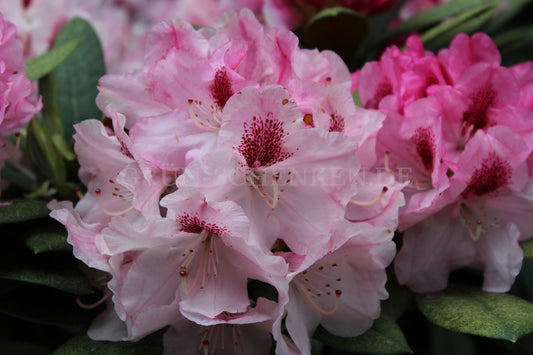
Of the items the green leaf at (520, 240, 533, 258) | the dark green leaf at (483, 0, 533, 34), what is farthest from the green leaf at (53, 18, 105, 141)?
the dark green leaf at (483, 0, 533, 34)

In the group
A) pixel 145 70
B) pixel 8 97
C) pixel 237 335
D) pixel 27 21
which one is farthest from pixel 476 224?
pixel 27 21

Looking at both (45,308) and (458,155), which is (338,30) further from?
(45,308)

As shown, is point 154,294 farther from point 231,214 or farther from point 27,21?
point 27,21

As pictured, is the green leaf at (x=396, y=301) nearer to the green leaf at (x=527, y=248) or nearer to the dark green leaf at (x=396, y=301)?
the dark green leaf at (x=396, y=301)

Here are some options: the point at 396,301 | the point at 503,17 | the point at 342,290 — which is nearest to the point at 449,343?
the point at 396,301

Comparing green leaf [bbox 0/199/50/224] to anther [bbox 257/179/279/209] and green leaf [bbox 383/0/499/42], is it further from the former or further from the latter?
green leaf [bbox 383/0/499/42]

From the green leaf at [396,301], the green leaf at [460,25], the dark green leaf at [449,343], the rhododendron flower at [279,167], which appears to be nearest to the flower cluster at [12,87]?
the rhododendron flower at [279,167]
